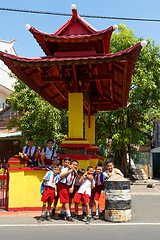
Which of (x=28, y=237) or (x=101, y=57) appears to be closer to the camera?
(x=28, y=237)

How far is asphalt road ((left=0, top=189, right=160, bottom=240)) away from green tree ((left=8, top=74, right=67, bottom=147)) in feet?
38.5

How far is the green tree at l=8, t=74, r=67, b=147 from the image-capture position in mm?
19484

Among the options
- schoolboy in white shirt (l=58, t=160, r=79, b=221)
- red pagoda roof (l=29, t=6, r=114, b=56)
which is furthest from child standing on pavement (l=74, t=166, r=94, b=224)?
red pagoda roof (l=29, t=6, r=114, b=56)

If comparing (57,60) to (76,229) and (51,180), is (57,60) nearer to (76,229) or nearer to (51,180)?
(51,180)

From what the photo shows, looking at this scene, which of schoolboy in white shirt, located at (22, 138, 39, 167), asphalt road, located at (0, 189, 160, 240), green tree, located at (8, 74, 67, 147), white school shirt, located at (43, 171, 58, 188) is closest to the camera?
asphalt road, located at (0, 189, 160, 240)

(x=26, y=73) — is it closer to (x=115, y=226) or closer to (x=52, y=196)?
(x=52, y=196)

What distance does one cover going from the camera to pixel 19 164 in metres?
9.33

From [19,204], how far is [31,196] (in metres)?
0.41

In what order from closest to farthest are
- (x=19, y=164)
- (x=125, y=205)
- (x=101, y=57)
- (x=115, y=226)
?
(x=115, y=226)
(x=125, y=205)
(x=101, y=57)
(x=19, y=164)

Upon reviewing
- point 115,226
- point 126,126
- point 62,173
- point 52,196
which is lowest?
point 115,226

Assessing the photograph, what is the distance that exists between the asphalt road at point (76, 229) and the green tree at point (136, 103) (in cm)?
1260

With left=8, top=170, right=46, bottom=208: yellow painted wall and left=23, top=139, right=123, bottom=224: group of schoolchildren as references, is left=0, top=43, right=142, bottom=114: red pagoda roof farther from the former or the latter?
left=8, top=170, right=46, bottom=208: yellow painted wall

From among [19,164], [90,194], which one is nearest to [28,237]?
[90,194]

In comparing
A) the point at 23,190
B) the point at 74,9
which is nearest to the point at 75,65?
the point at 74,9
